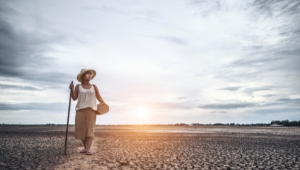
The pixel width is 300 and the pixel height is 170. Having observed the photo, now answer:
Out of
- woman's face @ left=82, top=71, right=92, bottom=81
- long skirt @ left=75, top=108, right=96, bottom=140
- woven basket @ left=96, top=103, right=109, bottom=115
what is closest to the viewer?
long skirt @ left=75, top=108, right=96, bottom=140

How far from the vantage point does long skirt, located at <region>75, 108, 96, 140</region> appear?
6926 mm

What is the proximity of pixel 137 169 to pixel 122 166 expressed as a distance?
51cm

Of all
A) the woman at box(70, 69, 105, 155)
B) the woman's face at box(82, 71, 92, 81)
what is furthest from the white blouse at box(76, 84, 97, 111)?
the woman's face at box(82, 71, 92, 81)

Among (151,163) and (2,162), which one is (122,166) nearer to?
(151,163)

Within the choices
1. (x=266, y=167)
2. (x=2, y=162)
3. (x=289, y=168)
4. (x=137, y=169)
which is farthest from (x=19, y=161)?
(x=289, y=168)

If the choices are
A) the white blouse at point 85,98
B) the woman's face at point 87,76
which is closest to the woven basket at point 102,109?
the white blouse at point 85,98

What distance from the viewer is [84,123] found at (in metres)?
6.97

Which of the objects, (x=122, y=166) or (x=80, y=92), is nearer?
(x=122, y=166)

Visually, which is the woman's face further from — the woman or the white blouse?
the white blouse

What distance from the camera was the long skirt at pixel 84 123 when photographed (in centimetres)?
693

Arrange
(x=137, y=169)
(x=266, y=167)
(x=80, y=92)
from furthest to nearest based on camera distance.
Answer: (x=80, y=92), (x=266, y=167), (x=137, y=169)

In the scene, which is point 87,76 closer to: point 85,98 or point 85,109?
point 85,98

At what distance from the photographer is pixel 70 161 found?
6.03 metres

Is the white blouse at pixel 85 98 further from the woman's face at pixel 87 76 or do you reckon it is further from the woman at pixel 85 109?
the woman's face at pixel 87 76
